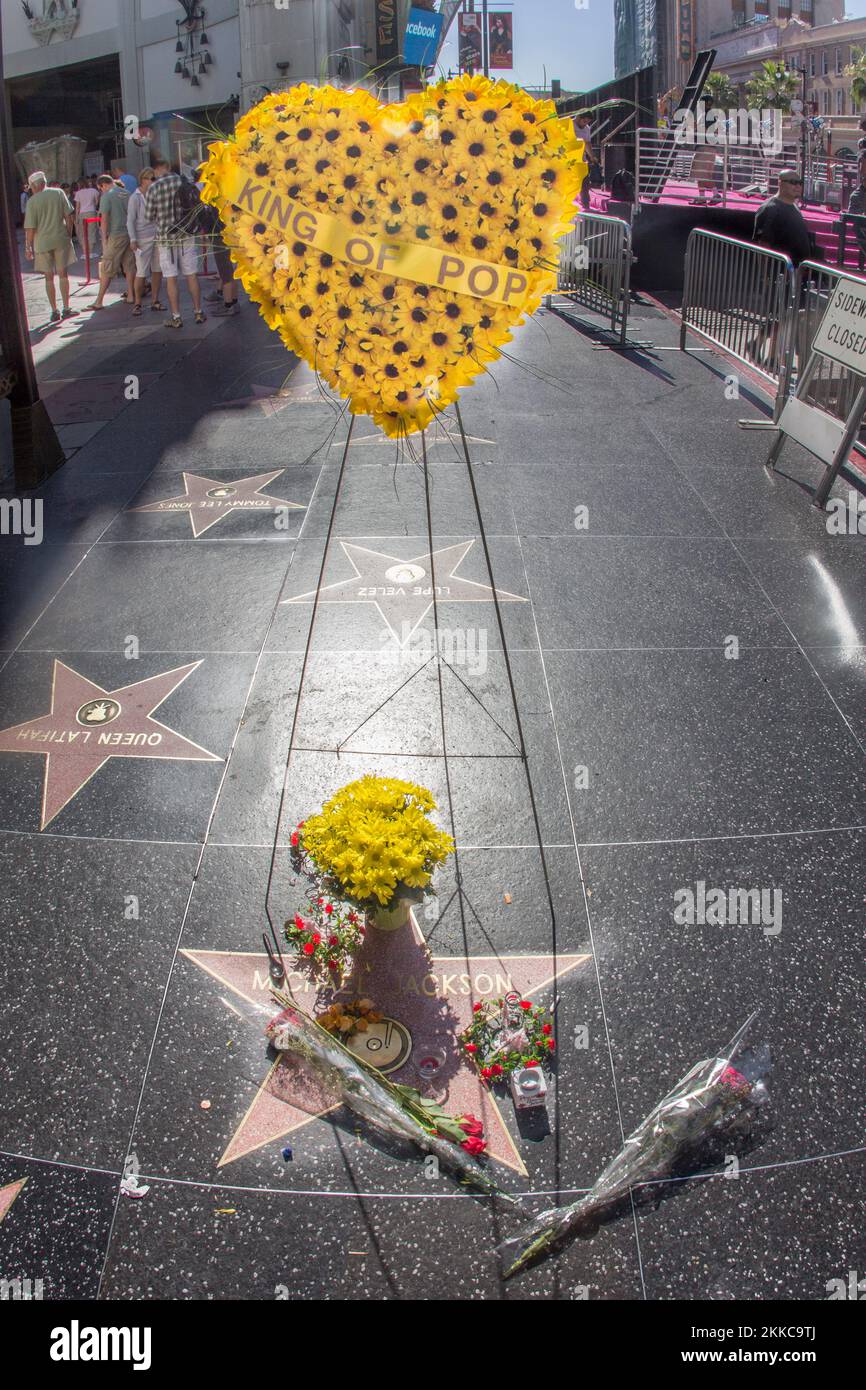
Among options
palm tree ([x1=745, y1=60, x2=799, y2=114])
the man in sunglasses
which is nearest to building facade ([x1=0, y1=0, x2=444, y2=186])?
the man in sunglasses

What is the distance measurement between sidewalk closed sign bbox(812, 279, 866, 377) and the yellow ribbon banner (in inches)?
195

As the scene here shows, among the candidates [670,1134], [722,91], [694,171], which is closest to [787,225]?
[694,171]

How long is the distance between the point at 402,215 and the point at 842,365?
569 centimetres

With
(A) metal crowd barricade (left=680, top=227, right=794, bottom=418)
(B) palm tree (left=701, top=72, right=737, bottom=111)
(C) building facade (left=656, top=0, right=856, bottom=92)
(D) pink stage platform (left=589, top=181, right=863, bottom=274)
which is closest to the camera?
(A) metal crowd barricade (left=680, top=227, right=794, bottom=418)

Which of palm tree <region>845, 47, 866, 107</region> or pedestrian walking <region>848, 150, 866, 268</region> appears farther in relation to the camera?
palm tree <region>845, 47, 866, 107</region>

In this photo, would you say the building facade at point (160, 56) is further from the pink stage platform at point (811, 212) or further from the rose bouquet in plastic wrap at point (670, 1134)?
the rose bouquet in plastic wrap at point (670, 1134)

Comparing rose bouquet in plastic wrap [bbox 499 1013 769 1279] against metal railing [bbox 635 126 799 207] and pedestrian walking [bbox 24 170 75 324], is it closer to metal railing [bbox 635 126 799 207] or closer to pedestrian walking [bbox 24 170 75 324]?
pedestrian walking [bbox 24 170 75 324]

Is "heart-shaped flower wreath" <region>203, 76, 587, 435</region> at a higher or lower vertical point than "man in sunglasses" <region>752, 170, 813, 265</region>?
lower

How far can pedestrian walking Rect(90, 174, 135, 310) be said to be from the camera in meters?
14.6

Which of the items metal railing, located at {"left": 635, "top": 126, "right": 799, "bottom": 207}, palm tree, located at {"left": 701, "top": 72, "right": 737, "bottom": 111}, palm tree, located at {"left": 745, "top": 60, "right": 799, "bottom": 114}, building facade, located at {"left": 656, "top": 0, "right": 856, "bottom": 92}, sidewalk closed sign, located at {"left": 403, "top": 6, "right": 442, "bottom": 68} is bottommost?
metal railing, located at {"left": 635, "top": 126, "right": 799, "bottom": 207}

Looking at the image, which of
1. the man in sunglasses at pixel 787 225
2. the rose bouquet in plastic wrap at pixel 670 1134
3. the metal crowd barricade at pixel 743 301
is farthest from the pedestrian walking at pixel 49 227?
the rose bouquet in plastic wrap at pixel 670 1134

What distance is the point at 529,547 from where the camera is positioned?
7.09 meters

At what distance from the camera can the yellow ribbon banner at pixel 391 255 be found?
10.6 feet
